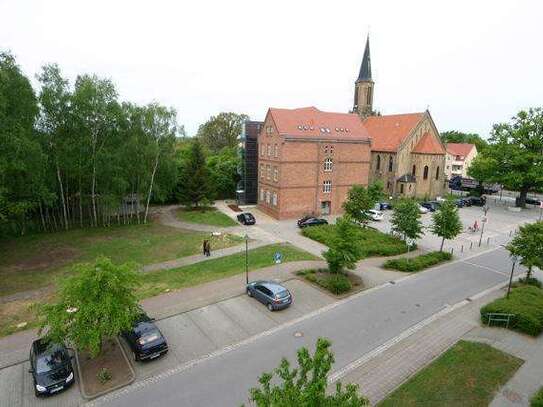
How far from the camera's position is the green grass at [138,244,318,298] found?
Answer: 2077 centimetres

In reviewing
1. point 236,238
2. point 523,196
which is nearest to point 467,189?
point 523,196

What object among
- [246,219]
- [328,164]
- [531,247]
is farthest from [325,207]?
[531,247]

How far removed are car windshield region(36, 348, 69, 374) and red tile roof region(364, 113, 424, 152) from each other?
47.8 meters

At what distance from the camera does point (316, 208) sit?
39969 millimetres

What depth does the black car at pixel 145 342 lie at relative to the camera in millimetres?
13336

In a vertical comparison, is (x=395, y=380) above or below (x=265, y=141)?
below

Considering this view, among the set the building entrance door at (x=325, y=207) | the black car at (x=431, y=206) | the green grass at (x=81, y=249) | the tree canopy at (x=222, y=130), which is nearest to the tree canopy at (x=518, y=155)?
the black car at (x=431, y=206)

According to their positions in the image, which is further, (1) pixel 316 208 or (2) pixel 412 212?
(1) pixel 316 208

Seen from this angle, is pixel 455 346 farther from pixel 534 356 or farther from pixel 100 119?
pixel 100 119

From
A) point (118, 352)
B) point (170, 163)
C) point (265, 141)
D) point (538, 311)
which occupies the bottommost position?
point (118, 352)

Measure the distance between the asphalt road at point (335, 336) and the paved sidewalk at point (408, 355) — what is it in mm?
647

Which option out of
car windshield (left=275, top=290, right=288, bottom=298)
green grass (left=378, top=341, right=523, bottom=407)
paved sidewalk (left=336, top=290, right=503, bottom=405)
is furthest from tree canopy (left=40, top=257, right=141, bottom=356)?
green grass (left=378, top=341, right=523, bottom=407)

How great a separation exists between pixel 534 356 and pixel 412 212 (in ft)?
46.6

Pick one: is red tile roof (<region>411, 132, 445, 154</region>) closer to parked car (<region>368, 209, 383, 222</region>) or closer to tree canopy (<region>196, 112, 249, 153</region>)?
parked car (<region>368, 209, 383, 222</region>)
